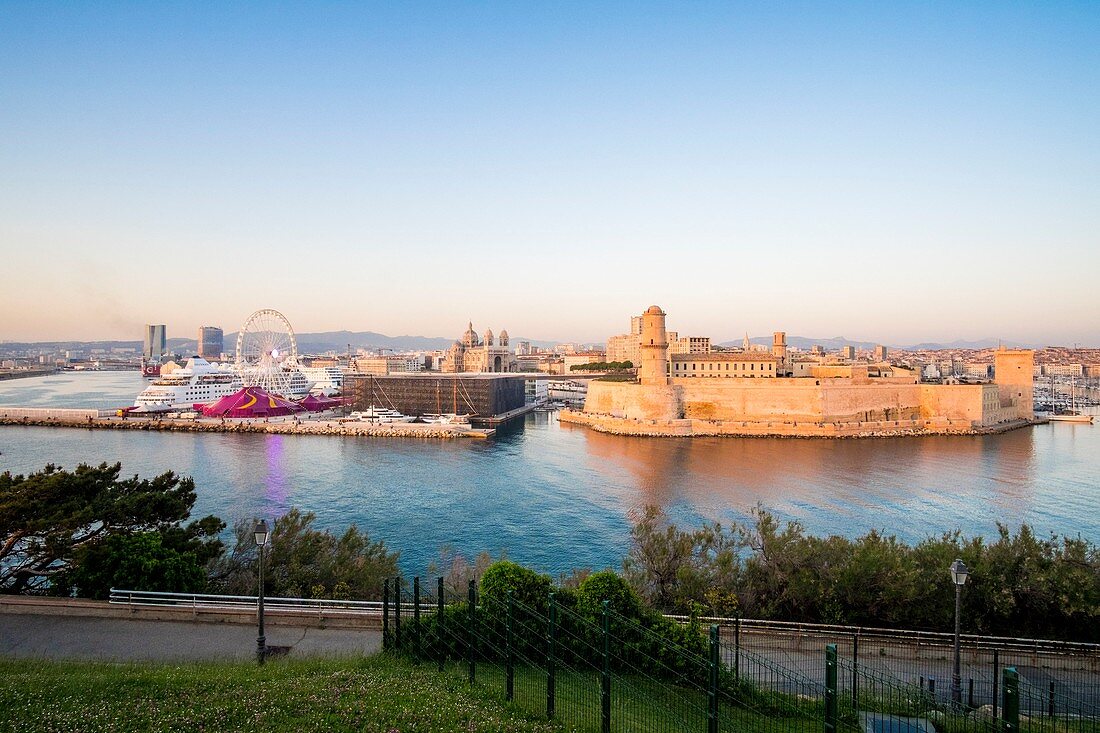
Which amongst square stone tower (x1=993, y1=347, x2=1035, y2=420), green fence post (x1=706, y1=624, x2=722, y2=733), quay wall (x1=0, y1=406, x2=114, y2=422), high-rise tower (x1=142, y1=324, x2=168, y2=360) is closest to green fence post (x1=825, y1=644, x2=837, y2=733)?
green fence post (x1=706, y1=624, x2=722, y2=733)

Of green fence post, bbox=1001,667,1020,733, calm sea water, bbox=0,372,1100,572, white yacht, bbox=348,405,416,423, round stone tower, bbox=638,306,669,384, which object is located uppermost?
round stone tower, bbox=638,306,669,384

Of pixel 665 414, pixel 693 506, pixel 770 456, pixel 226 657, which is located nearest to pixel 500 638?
pixel 226 657

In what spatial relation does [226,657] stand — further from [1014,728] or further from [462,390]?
[462,390]

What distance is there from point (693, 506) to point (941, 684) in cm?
1284

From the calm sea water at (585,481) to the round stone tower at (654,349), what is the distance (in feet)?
16.5

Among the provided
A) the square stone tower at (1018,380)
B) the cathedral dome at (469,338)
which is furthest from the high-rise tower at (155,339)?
the square stone tower at (1018,380)

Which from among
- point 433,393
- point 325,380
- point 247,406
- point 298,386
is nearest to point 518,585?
point 433,393

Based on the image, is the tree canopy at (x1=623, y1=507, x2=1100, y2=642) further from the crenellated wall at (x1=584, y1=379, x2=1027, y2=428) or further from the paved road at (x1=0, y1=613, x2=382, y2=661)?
the crenellated wall at (x1=584, y1=379, x2=1027, y2=428)

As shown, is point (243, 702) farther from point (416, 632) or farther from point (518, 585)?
point (518, 585)

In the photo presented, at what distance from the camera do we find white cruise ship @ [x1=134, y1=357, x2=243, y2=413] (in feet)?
141

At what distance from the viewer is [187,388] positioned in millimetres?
45781

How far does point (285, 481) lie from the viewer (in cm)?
2255

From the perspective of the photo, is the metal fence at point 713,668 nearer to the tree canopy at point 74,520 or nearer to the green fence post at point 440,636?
the green fence post at point 440,636

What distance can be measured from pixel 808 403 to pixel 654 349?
9266mm
